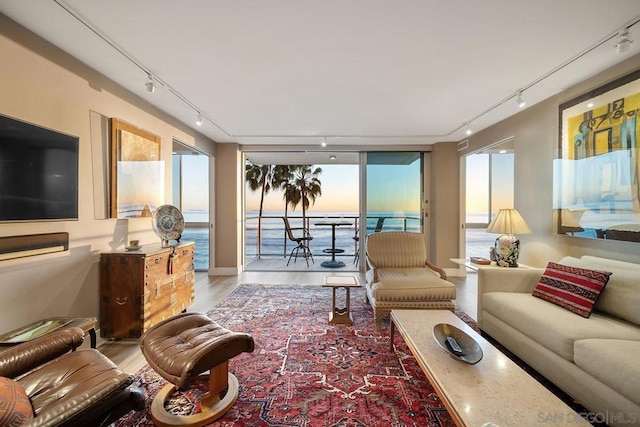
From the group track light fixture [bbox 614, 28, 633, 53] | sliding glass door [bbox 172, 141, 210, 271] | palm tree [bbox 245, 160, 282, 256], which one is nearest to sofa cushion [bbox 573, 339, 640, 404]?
track light fixture [bbox 614, 28, 633, 53]

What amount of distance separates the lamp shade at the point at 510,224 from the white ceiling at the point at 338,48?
1317 mm

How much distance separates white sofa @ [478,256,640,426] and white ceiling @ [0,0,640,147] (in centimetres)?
179

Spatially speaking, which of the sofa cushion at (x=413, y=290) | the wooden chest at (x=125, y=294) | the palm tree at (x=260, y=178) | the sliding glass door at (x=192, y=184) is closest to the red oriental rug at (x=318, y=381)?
the sofa cushion at (x=413, y=290)

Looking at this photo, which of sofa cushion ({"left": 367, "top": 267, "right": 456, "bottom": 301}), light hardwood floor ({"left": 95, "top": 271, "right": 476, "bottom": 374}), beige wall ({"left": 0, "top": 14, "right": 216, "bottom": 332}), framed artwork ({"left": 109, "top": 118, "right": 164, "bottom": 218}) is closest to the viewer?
beige wall ({"left": 0, "top": 14, "right": 216, "bottom": 332})

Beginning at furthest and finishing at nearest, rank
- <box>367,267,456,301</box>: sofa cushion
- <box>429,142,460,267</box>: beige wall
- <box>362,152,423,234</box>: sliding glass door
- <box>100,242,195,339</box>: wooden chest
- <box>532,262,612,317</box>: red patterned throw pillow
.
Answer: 1. <box>362,152,423,234</box>: sliding glass door
2. <box>429,142,460,267</box>: beige wall
3. <box>367,267,456,301</box>: sofa cushion
4. <box>100,242,195,339</box>: wooden chest
5. <box>532,262,612,317</box>: red patterned throw pillow

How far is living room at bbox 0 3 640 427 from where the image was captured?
1927mm

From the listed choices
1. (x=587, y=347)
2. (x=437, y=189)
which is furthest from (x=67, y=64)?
(x=437, y=189)

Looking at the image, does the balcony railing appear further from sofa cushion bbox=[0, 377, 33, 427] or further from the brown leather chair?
sofa cushion bbox=[0, 377, 33, 427]

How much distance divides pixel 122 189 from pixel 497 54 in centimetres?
364

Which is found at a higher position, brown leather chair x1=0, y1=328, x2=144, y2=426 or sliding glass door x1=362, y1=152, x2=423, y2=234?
sliding glass door x1=362, y1=152, x2=423, y2=234

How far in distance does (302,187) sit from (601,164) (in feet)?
23.7

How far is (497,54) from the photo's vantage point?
2283 mm

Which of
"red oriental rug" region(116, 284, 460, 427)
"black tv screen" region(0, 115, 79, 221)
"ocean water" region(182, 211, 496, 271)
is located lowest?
"red oriental rug" region(116, 284, 460, 427)

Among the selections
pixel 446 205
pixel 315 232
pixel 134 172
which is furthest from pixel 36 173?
pixel 315 232
